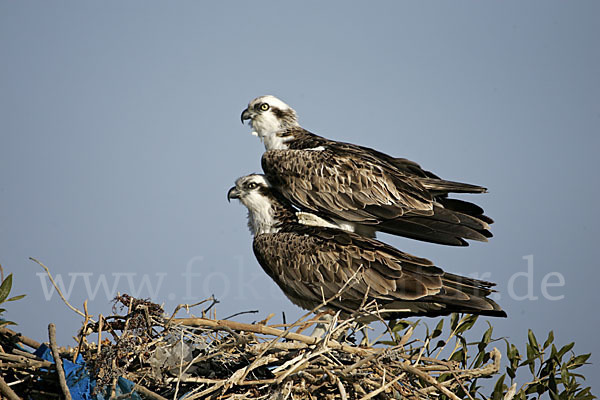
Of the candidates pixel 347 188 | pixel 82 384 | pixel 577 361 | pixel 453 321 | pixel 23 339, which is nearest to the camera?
pixel 82 384

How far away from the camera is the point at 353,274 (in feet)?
19.8

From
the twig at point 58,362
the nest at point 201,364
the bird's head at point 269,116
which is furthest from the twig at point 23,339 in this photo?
the bird's head at point 269,116

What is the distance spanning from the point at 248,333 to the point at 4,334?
5.12 feet

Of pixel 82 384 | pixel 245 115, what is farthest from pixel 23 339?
pixel 245 115

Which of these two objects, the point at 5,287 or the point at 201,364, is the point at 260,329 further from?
the point at 5,287

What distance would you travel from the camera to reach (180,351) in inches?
176

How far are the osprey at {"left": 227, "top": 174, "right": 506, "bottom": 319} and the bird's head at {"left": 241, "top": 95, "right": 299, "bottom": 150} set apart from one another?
89 centimetres

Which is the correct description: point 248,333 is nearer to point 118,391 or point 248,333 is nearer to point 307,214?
point 118,391

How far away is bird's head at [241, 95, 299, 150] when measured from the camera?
756 cm

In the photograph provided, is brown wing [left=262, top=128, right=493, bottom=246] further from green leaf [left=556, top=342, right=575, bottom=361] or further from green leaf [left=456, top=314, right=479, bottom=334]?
green leaf [left=556, top=342, right=575, bottom=361]

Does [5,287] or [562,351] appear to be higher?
[5,287]

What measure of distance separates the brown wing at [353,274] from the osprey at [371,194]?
1.48 ft

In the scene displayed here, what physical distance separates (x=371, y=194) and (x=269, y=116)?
1479mm

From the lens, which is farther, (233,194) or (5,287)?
(233,194)
